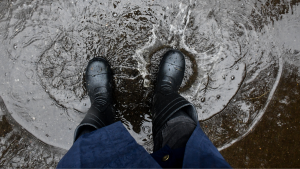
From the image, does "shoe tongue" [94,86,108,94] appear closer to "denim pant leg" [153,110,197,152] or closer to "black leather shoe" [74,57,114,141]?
"black leather shoe" [74,57,114,141]

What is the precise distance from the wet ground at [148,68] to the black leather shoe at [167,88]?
12cm

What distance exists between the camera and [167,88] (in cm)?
172

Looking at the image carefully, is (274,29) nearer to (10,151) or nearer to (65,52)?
(65,52)

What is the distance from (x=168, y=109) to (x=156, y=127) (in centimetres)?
20

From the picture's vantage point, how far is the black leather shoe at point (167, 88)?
153 cm

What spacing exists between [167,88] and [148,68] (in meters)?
0.32

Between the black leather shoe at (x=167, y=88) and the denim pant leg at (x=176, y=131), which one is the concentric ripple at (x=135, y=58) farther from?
the denim pant leg at (x=176, y=131)

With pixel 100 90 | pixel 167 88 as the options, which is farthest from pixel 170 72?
pixel 100 90

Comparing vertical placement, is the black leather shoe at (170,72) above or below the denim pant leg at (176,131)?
above

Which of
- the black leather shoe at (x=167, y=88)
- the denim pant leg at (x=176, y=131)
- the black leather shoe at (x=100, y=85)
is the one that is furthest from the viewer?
the black leather shoe at (x=100, y=85)

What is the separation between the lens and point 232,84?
186 centimetres

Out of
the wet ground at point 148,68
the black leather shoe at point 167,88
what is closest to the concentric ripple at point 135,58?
the wet ground at point 148,68

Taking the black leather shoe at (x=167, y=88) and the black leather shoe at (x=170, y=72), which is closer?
the black leather shoe at (x=167, y=88)

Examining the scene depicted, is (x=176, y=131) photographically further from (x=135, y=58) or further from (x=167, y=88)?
(x=135, y=58)
